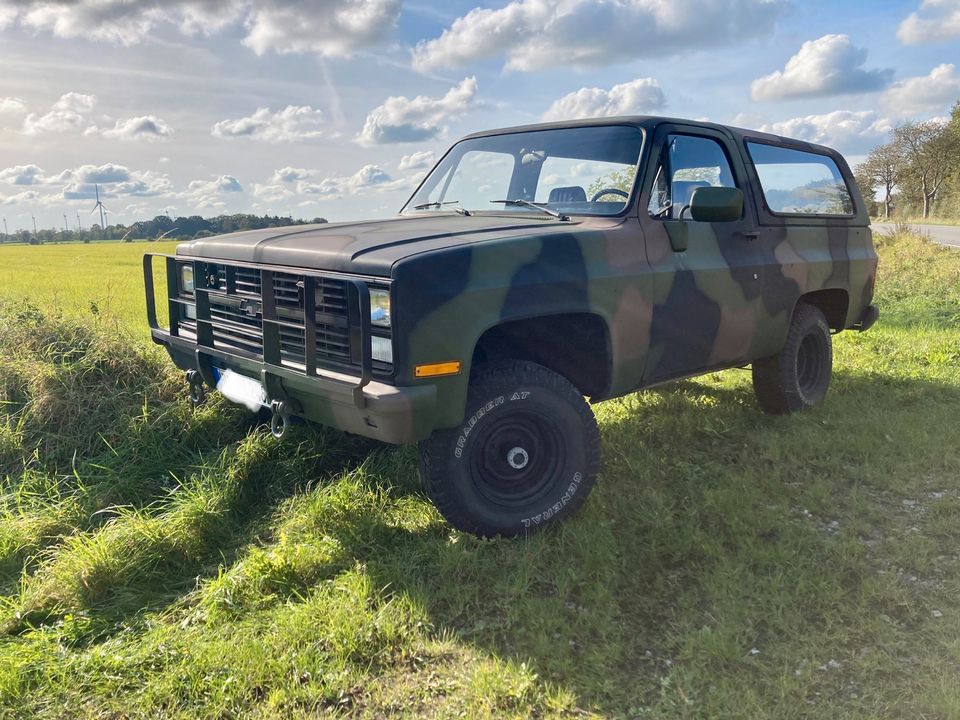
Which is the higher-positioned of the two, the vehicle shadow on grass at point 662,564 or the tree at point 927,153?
the tree at point 927,153

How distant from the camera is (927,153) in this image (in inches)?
1548

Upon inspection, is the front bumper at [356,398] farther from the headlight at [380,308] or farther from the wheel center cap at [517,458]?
the wheel center cap at [517,458]

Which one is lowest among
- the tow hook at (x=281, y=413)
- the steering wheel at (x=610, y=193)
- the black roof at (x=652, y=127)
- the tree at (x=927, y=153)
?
the tow hook at (x=281, y=413)

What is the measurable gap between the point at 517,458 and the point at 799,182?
125 inches

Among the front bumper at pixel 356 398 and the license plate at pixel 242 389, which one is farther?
the license plate at pixel 242 389

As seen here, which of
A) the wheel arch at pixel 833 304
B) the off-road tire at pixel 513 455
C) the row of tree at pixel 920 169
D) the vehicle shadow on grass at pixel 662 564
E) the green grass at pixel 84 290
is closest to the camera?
the vehicle shadow on grass at pixel 662 564

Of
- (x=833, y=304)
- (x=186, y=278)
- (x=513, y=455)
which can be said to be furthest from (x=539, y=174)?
(x=833, y=304)

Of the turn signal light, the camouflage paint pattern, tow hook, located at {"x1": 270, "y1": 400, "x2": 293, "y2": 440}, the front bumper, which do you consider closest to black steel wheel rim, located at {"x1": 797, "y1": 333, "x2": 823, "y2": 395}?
the camouflage paint pattern

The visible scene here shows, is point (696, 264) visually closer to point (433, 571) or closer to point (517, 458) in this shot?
point (517, 458)

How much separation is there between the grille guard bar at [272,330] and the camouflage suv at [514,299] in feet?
0.03

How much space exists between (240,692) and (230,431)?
2.45 metres

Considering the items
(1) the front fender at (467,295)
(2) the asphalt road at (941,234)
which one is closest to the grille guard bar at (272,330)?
(1) the front fender at (467,295)

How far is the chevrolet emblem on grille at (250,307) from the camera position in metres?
3.59

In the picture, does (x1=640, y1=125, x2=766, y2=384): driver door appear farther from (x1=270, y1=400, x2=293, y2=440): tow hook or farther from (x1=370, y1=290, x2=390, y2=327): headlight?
(x1=270, y1=400, x2=293, y2=440): tow hook
